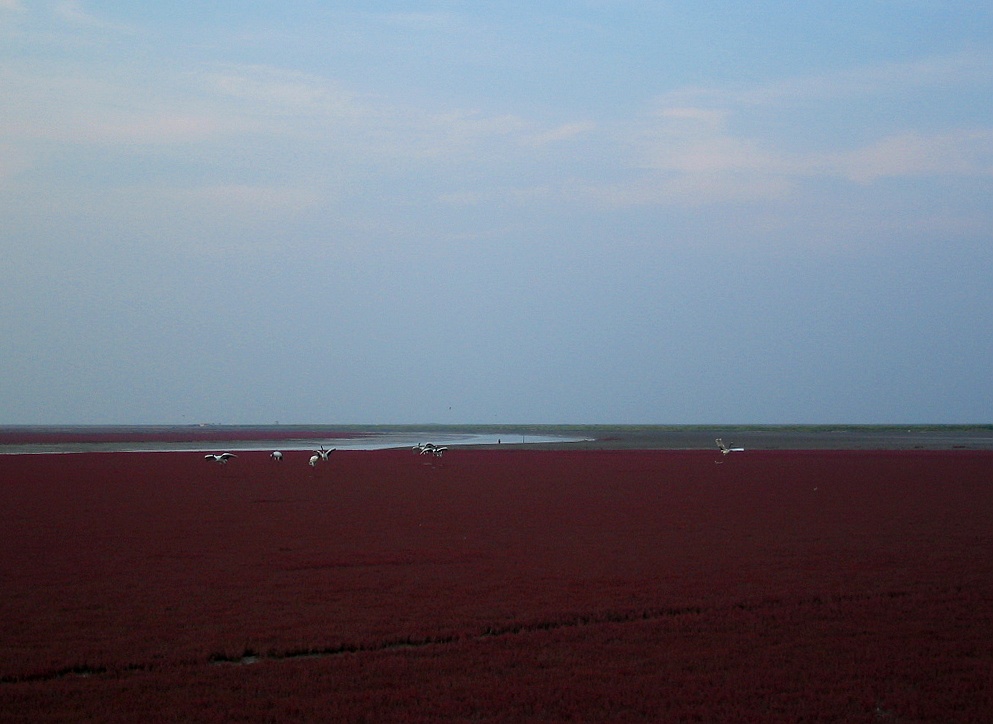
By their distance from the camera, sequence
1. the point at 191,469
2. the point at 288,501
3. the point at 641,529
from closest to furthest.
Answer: the point at 641,529 → the point at 288,501 → the point at 191,469

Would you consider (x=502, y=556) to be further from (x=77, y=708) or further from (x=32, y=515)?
(x=32, y=515)

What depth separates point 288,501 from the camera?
2391 cm

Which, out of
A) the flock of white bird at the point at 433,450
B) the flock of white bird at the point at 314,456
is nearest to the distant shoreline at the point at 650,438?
the flock of white bird at the point at 433,450

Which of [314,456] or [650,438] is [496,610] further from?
[650,438]

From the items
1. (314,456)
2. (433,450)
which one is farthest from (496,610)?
(433,450)

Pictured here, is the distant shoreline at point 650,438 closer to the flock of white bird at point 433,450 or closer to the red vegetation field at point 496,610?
the flock of white bird at point 433,450

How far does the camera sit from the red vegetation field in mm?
7754

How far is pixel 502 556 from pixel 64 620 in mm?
6523

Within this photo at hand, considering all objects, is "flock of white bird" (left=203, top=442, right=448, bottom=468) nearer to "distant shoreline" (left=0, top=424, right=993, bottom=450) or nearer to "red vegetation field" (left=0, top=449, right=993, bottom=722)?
"red vegetation field" (left=0, top=449, right=993, bottom=722)

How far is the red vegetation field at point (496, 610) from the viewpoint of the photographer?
775cm

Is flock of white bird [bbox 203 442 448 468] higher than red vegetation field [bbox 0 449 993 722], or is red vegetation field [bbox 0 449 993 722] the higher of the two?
flock of white bird [bbox 203 442 448 468]

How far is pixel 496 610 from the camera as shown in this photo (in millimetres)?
10844

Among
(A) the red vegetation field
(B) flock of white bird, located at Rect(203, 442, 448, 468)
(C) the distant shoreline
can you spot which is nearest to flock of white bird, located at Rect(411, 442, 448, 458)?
(B) flock of white bird, located at Rect(203, 442, 448, 468)

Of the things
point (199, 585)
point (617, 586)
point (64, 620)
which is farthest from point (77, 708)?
point (617, 586)
